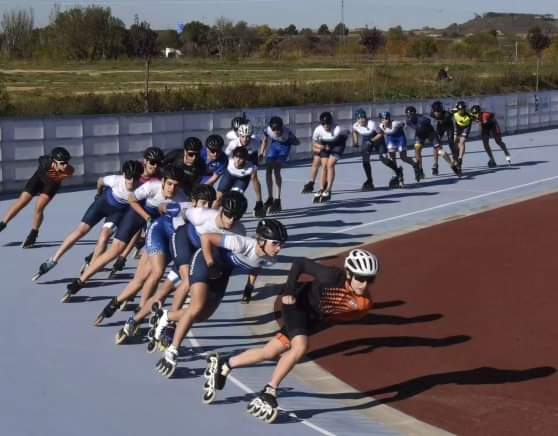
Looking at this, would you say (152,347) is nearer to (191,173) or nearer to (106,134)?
(191,173)

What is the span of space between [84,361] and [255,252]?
2.11 meters

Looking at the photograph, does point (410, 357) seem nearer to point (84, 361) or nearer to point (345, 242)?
point (84, 361)

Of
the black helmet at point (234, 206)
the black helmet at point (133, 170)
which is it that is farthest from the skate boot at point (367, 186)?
the black helmet at point (234, 206)

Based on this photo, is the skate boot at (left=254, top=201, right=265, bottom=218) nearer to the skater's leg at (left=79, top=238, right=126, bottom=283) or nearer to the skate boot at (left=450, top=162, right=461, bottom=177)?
the skater's leg at (left=79, top=238, right=126, bottom=283)

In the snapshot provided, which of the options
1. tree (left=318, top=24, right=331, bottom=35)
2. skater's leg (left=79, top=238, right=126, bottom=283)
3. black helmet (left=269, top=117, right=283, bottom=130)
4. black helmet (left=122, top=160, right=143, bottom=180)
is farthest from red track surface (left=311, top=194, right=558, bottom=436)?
tree (left=318, top=24, right=331, bottom=35)

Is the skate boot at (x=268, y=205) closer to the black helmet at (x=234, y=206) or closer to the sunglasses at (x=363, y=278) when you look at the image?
the black helmet at (x=234, y=206)

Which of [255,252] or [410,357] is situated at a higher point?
[255,252]

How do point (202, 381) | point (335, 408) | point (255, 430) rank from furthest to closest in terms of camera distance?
point (202, 381)
point (335, 408)
point (255, 430)

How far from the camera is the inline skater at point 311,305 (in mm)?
8633

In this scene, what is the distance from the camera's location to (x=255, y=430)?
28.2ft

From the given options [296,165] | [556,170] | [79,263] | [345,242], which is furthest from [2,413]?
[556,170]

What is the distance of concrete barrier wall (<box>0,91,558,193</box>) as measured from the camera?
73.3 ft

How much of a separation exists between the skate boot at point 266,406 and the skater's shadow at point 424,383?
1.19 feet

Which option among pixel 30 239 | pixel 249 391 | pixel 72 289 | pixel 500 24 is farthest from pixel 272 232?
pixel 500 24
